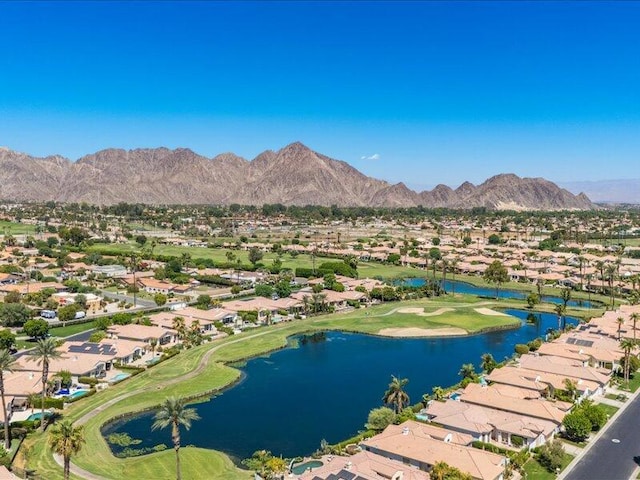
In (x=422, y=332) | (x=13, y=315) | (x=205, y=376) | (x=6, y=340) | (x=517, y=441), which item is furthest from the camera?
(x=422, y=332)

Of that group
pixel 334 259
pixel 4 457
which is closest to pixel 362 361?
pixel 4 457

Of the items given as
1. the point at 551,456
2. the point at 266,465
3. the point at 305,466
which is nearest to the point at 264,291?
the point at 305,466

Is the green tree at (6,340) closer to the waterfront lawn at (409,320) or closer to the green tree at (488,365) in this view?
the waterfront lawn at (409,320)

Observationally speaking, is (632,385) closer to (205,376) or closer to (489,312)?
(489,312)

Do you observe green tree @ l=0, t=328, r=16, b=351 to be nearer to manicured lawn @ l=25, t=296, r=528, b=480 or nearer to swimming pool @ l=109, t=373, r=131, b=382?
swimming pool @ l=109, t=373, r=131, b=382

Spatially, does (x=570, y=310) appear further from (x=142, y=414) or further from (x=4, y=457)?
(x=4, y=457)

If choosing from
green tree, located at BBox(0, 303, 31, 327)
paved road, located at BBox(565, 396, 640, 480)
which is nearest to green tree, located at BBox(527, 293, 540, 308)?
paved road, located at BBox(565, 396, 640, 480)
